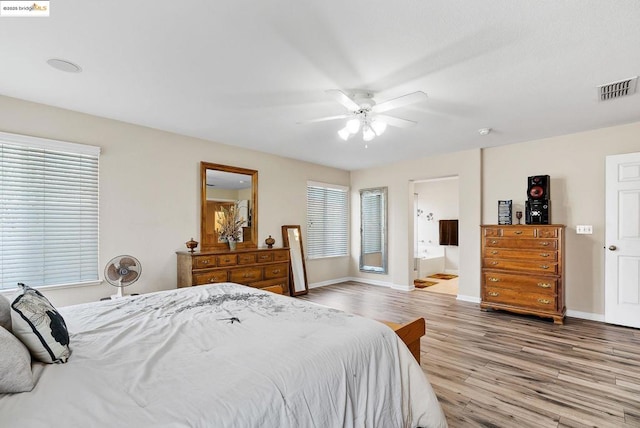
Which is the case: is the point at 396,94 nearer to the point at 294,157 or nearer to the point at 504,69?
the point at 504,69

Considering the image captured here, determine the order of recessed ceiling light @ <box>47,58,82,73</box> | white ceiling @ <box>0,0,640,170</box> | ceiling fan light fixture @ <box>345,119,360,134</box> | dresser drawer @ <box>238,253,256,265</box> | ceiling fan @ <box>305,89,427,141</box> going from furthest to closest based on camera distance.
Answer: dresser drawer @ <box>238,253,256,265</box> < ceiling fan light fixture @ <box>345,119,360,134</box> < ceiling fan @ <box>305,89,427,141</box> < recessed ceiling light @ <box>47,58,82,73</box> < white ceiling @ <box>0,0,640,170</box>

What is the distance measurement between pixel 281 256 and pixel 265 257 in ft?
1.06

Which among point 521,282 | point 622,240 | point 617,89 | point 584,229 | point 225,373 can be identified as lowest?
point 521,282

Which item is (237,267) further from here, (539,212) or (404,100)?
(539,212)

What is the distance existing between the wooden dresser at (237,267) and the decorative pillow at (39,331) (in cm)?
251

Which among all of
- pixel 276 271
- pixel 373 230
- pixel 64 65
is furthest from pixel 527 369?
pixel 64 65

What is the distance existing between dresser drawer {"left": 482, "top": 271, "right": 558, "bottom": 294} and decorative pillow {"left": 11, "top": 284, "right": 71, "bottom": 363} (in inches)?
185

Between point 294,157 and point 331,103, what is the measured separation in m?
2.57

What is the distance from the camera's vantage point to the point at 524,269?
4.15 metres

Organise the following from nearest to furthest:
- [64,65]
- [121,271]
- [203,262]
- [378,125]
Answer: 1. [64,65]
2. [378,125]
3. [121,271]
4. [203,262]

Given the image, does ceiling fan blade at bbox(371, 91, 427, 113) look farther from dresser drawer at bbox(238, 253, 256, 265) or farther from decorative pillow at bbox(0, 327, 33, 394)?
dresser drawer at bbox(238, 253, 256, 265)

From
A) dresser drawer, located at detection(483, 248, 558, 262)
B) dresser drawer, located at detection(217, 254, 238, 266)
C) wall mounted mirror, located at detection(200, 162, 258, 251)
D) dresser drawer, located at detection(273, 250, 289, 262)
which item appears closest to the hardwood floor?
dresser drawer, located at detection(483, 248, 558, 262)

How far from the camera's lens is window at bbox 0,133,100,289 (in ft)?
9.83

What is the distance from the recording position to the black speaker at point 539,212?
4.16 metres
